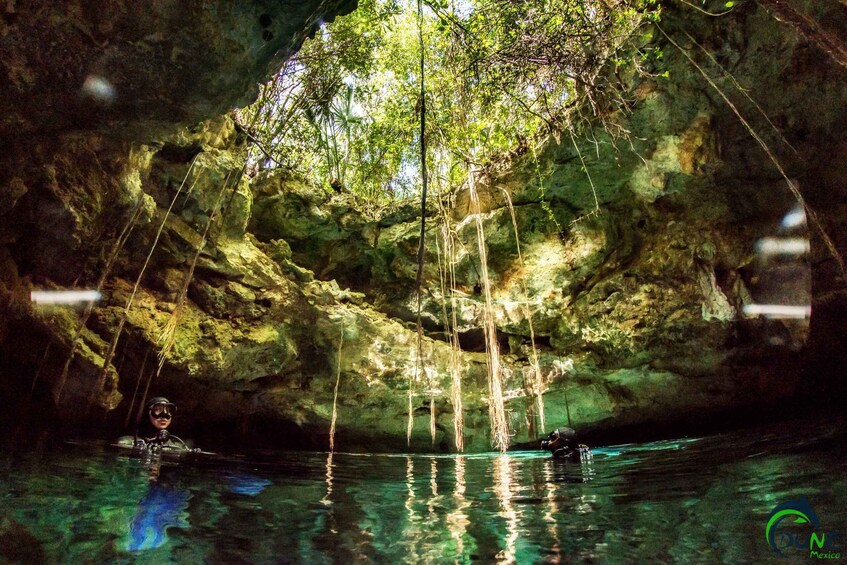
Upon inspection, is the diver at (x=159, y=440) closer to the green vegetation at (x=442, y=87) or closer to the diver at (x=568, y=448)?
the green vegetation at (x=442, y=87)

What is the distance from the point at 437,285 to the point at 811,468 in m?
5.26

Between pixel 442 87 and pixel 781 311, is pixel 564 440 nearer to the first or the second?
pixel 781 311

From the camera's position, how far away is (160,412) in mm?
5125

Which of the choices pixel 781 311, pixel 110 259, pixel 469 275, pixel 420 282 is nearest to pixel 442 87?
pixel 469 275

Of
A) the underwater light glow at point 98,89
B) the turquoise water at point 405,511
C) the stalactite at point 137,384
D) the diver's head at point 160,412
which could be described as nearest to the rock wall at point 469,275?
the stalactite at point 137,384

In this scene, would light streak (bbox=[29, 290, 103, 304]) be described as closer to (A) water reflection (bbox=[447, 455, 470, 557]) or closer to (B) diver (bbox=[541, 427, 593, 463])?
(A) water reflection (bbox=[447, 455, 470, 557])

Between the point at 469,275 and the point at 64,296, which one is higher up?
the point at 469,275

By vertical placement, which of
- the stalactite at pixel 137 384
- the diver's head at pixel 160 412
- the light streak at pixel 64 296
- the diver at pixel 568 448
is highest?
the light streak at pixel 64 296

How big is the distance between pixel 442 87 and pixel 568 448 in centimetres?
483

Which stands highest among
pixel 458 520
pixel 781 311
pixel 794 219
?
pixel 794 219

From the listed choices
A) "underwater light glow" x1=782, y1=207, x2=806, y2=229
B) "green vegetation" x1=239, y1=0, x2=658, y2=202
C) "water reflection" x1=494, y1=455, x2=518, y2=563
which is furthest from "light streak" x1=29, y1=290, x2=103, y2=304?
"underwater light glow" x1=782, y1=207, x2=806, y2=229

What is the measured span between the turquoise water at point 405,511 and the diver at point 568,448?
3.28 feet

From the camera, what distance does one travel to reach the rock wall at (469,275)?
470 cm

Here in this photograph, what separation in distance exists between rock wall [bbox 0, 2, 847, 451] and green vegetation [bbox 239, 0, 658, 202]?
0.46m
